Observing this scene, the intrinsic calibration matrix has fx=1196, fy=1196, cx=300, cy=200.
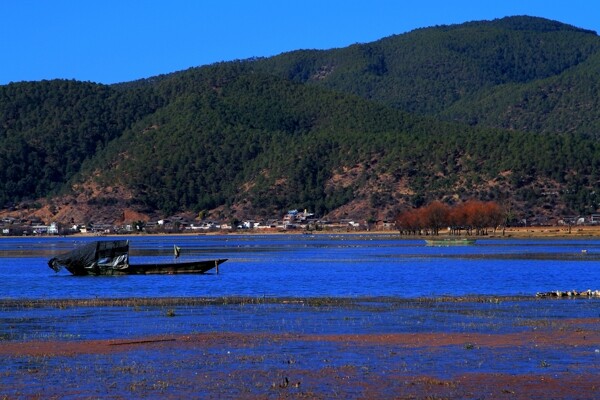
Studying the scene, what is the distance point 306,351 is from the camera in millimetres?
32906

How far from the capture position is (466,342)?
3438 cm

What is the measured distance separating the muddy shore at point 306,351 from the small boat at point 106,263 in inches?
1274

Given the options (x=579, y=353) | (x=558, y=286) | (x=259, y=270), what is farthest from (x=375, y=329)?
(x=259, y=270)

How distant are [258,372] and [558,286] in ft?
127

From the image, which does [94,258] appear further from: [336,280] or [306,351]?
[306,351]

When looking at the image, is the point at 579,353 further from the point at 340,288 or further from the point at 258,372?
the point at 340,288

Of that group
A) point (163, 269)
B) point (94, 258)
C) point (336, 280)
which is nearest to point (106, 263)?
point (94, 258)

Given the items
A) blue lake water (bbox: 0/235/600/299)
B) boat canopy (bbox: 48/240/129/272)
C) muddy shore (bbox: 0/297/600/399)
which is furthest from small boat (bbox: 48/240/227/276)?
muddy shore (bbox: 0/297/600/399)

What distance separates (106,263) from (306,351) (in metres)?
51.0

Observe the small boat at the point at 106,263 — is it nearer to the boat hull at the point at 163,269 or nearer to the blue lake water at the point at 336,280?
the boat hull at the point at 163,269

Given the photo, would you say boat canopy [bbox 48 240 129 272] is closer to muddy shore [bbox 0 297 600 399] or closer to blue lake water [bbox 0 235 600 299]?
blue lake water [bbox 0 235 600 299]

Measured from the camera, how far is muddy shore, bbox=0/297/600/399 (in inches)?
1049

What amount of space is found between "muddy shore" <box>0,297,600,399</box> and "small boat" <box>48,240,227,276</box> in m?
32.4

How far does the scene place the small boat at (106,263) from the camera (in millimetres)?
81750
